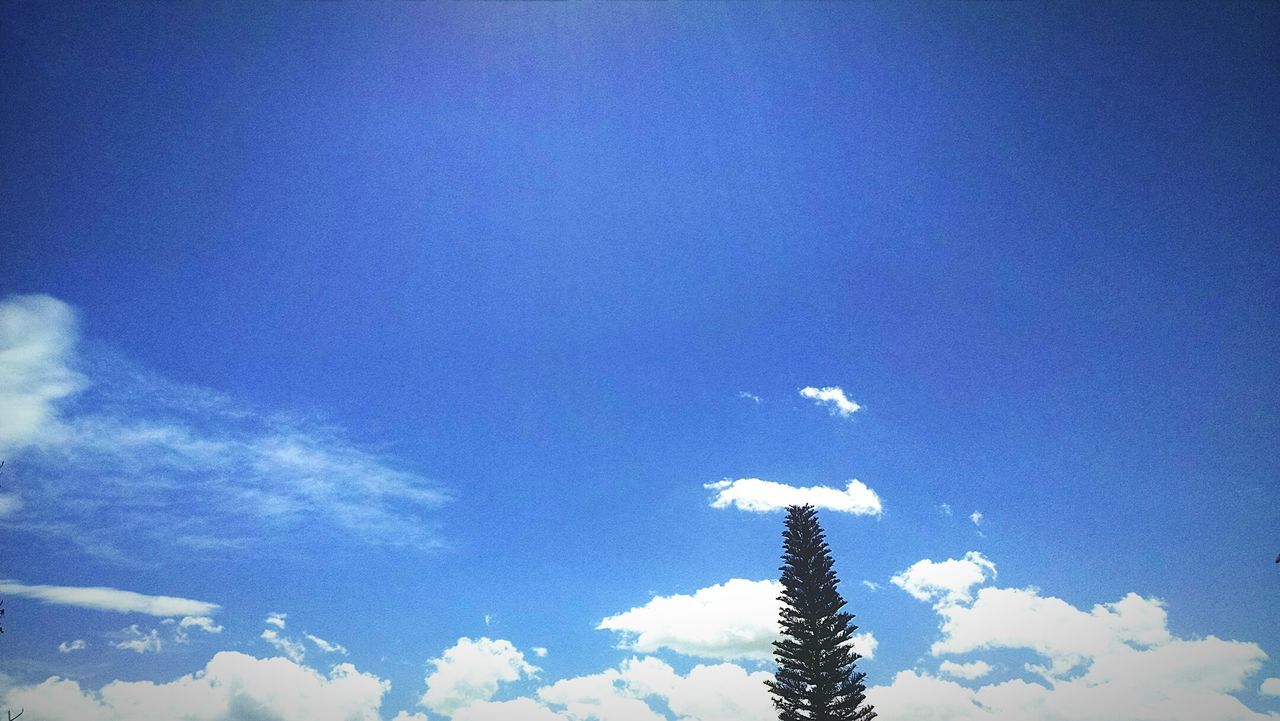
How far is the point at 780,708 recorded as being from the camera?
98.3 ft

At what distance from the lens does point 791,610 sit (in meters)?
32.0

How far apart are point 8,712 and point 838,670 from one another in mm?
35083

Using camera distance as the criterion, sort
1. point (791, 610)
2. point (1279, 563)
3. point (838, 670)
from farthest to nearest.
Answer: point (791, 610)
point (838, 670)
point (1279, 563)

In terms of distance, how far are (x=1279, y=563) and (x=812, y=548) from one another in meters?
22.1

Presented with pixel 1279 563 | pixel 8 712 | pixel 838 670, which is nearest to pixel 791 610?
pixel 838 670

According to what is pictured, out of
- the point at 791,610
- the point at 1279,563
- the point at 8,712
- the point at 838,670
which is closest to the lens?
the point at 1279,563

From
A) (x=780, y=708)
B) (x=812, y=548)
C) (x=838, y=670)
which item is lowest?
(x=780, y=708)

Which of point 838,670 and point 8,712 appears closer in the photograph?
point 8,712

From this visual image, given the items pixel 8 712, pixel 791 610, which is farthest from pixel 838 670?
pixel 8 712

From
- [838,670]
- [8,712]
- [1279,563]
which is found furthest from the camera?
[838,670]

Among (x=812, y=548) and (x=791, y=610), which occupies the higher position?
(x=812, y=548)

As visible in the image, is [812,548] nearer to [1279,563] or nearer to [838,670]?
[838,670]

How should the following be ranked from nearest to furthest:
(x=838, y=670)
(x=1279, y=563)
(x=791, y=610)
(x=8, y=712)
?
(x=1279, y=563)
(x=8, y=712)
(x=838, y=670)
(x=791, y=610)

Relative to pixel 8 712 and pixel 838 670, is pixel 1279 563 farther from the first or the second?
pixel 8 712
